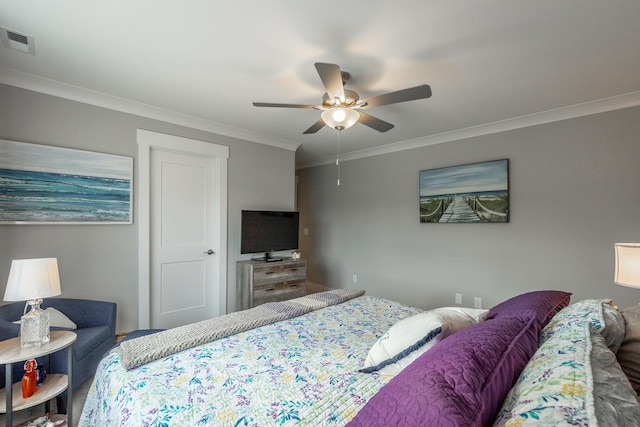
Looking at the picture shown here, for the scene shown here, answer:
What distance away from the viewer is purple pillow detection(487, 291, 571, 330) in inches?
53.0

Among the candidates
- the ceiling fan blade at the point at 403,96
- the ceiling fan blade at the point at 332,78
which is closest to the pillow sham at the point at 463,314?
the ceiling fan blade at the point at 403,96

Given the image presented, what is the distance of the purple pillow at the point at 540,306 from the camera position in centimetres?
135

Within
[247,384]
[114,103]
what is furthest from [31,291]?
[114,103]

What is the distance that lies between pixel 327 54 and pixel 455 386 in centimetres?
202

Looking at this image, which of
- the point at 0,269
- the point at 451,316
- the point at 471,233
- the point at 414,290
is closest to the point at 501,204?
the point at 471,233

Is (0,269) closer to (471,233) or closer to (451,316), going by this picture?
(451,316)

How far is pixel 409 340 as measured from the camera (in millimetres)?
1239

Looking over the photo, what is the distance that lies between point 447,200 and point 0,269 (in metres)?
4.50

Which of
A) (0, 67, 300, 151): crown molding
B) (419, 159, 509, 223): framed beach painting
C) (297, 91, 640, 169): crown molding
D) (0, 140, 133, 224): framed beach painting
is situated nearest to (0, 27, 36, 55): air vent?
(0, 67, 300, 151): crown molding

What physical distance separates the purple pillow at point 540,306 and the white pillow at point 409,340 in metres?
0.25

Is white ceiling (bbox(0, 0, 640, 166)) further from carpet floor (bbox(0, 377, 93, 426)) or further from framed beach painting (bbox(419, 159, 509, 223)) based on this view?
carpet floor (bbox(0, 377, 93, 426))

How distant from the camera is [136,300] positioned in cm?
302

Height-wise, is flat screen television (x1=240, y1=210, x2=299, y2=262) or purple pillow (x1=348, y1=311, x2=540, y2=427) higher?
flat screen television (x1=240, y1=210, x2=299, y2=262)

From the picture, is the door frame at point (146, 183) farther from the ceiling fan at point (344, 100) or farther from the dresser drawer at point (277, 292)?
the ceiling fan at point (344, 100)
